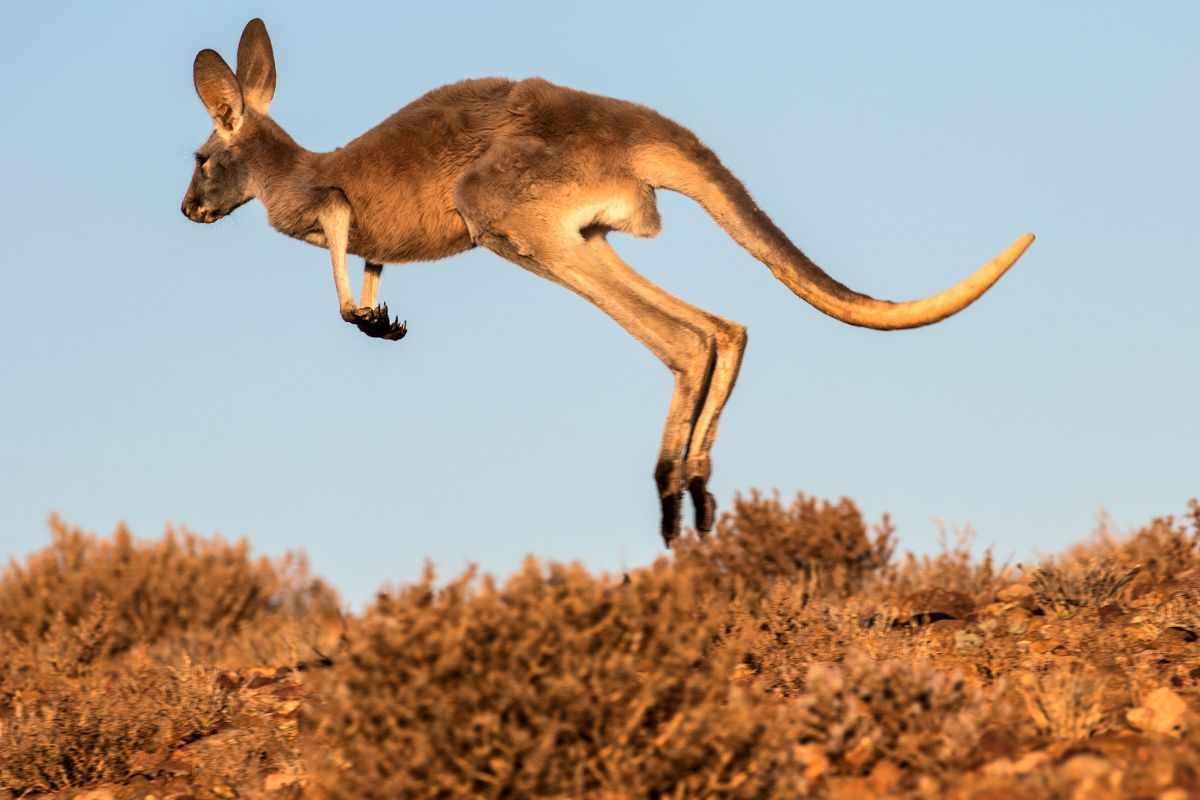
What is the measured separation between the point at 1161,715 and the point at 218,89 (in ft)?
21.8

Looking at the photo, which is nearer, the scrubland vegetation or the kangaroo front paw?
the scrubland vegetation

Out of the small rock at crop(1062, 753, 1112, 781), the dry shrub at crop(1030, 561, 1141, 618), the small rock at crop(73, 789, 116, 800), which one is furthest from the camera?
the dry shrub at crop(1030, 561, 1141, 618)

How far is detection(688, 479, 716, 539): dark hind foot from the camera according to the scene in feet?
24.3

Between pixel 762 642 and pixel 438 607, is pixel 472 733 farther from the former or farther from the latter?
pixel 762 642

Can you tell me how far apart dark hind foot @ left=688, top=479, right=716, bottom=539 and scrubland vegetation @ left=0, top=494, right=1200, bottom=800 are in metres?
0.19

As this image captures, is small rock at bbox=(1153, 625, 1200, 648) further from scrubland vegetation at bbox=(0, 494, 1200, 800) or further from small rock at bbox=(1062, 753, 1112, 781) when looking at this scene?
small rock at bbox=(1062, 753, 1112, 781)

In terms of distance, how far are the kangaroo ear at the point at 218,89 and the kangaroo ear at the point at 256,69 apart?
0.10 meters

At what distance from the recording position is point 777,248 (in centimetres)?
743

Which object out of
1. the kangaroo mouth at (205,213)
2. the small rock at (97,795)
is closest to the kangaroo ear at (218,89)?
the kangaroo mouth at (205,213)

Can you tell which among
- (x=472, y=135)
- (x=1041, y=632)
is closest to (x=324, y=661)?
(x=472, y=135)

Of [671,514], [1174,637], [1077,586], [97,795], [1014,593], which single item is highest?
[671,514]

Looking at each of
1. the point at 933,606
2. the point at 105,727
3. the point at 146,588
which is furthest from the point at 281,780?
the point at 146,588

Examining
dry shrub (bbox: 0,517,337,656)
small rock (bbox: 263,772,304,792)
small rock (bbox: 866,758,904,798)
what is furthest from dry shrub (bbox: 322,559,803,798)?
dry shrub (bbox: 0,517,337,656)

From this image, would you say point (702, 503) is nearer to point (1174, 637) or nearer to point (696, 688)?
point (1174, 637)
